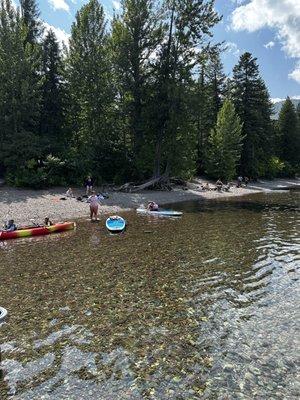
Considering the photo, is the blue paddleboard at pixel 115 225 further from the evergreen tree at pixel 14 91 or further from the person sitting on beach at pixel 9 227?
the evergreen tree at pixel 14 91

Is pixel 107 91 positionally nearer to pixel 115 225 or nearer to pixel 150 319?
pixel 115 225

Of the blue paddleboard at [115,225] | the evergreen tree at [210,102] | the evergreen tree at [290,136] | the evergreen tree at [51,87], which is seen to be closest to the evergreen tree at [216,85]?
the evergreen tree at [210,102]

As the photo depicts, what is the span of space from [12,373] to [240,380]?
198 inches

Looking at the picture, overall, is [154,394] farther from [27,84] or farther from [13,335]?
[27,84]

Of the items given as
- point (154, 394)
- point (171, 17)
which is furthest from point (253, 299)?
point (171, 17)

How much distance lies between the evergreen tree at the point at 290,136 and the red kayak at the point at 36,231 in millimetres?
63911

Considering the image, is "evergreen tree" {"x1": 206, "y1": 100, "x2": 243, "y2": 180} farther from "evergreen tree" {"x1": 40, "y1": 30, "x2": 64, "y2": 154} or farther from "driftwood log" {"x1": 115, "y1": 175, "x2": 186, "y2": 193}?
"evergreen tree" {"x1": 40, "y1": 30, "x2": 64, "y2": 154}

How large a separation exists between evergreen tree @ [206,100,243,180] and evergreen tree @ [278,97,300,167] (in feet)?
81.2

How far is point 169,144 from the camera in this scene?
43.6m

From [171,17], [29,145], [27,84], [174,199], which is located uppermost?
[171,17]

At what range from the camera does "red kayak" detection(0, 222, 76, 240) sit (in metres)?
21.6

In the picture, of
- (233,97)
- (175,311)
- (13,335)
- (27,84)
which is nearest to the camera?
(13,335)

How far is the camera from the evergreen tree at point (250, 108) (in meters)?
63.2

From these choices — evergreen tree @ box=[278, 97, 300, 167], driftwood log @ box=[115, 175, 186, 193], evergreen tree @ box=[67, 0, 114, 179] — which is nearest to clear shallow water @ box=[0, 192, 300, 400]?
driftwood log @ box=[115, 175, 186, 193]
